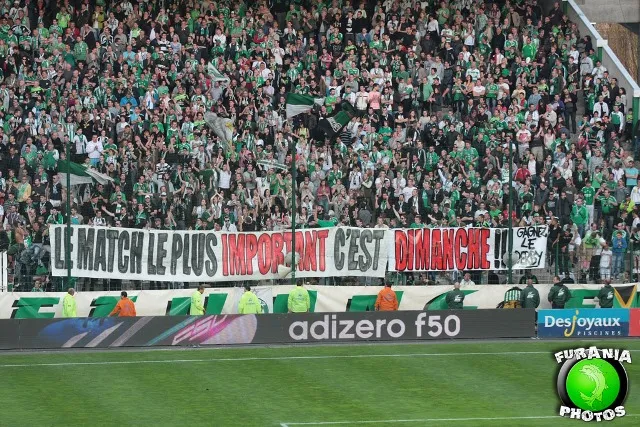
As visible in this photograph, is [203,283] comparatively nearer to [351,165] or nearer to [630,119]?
[351,165]

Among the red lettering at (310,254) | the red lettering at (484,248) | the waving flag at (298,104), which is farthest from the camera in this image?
the waving flag at (298,104)

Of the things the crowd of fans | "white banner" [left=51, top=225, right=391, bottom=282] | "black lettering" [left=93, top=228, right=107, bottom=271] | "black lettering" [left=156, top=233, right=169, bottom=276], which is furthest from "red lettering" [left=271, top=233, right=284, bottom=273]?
"black lettering" [left=93, top=228, right=107, bottom=271]

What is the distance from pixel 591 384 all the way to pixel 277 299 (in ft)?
72.7

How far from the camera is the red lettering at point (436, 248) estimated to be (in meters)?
29.5

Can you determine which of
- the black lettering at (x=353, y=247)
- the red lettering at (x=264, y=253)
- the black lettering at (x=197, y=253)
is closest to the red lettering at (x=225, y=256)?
the black lettering at (x=197, y=253)

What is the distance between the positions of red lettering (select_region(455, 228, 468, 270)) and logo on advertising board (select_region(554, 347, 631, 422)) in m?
22.8

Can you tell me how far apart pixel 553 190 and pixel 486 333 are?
539 centimetres

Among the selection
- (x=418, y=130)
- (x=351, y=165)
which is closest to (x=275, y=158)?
(x=351, y=165)

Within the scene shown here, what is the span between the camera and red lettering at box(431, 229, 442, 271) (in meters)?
29.5

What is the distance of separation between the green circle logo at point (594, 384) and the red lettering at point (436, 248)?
2252 cm

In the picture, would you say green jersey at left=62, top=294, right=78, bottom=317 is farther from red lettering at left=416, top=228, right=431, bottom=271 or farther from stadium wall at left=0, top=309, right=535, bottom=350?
red lettering at left=416, top=228, right=431, bottom=271

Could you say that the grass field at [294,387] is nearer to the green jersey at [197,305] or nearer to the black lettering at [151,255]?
the green jersey at [197,305]

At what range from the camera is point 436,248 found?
29594 millimetres

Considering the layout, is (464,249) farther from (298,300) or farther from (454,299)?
(298,300)
